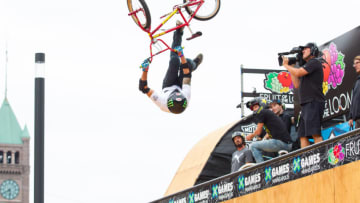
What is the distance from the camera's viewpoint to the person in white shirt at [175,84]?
1185 cm

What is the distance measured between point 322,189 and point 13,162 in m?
192

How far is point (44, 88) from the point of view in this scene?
1186 cm

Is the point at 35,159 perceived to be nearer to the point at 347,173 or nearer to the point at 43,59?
the point at 43,59

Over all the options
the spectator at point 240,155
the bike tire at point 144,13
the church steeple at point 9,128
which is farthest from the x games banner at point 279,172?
the church steeple at point 9,128

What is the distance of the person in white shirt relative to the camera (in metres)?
11.9

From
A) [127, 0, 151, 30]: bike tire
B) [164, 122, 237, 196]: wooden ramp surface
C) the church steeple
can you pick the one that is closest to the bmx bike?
[127, 0, 151, 30]: bike tire

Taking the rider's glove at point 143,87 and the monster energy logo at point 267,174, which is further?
the monster energy logo at point 267,174

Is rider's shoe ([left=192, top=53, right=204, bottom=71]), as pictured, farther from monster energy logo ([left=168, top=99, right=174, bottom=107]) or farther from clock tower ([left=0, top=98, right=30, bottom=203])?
clock tower ([left=0, top=98, right=30, bottom=203])

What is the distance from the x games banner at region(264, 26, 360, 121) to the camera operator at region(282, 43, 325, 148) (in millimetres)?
2852

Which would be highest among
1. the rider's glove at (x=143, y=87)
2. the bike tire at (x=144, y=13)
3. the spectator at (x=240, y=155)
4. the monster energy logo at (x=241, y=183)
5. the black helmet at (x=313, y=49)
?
the bike tire at (x=144, y=13)

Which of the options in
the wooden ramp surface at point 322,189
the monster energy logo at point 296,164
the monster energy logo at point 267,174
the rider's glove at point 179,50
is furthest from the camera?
the monster energy logo at point 267,174

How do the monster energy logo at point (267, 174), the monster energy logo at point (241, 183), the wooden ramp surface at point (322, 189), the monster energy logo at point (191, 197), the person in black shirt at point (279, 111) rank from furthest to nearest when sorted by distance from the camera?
the monster energy logo at point (191, 197)
the person in black shirt at point (279, 111)
the monster energy logo at point (241, 183)
the monster energy logo at point (267, 174)
the wooden ramp surface at point (322, 189)

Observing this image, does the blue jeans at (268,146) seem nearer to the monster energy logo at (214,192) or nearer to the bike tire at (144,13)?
the monster energy logo at (214,192)

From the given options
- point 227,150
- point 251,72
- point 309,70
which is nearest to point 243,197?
point 309,70
